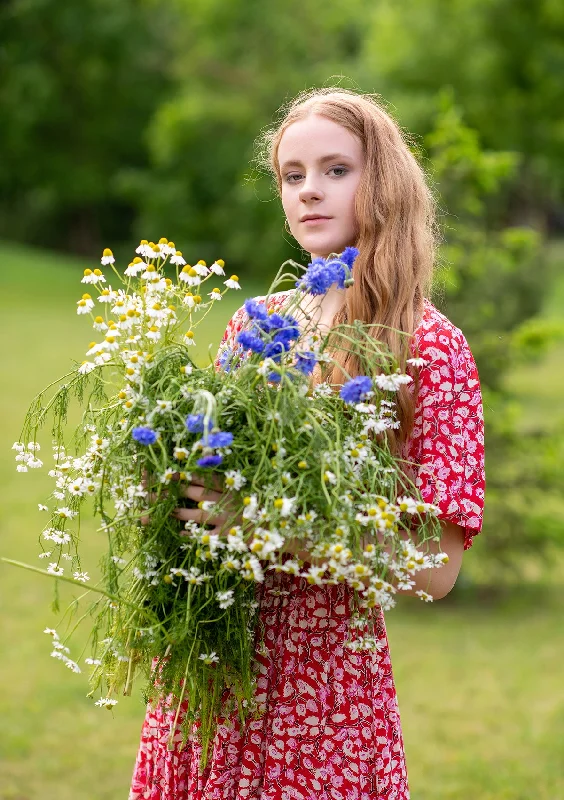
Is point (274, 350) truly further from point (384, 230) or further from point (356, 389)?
point (384, 230)

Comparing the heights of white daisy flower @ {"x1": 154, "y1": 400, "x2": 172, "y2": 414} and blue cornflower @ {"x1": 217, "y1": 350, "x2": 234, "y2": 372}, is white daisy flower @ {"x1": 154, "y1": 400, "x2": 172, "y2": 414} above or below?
below

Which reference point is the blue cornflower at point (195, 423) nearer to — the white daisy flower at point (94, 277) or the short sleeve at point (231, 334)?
the short sleeve at point (231, 334)

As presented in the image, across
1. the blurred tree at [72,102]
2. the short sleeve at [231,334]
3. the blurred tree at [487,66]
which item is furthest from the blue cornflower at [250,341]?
the blurred tree at [72,102]

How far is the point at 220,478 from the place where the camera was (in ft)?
6.02

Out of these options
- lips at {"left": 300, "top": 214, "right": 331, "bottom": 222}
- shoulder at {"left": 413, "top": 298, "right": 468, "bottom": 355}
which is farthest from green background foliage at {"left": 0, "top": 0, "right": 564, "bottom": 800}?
shoulder at {"left": 413, "top": 298, "right": 468, "bottom": 355}

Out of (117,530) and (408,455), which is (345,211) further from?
(117,530)

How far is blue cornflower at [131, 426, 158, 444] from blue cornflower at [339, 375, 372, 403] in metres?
0.32

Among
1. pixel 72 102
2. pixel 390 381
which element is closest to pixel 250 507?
pixel 390 381

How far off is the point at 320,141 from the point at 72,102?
33273 mm

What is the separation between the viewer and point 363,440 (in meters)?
1.83

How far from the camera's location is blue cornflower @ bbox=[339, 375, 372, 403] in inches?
69.4

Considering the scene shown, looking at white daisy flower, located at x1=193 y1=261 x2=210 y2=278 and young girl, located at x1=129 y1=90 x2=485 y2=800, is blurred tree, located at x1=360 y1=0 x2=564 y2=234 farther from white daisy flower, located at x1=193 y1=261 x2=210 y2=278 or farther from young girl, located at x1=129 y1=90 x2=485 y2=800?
white daisy flower, located at x1=193 y1=261 x2=210 y2=278

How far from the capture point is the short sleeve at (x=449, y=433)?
1985mm

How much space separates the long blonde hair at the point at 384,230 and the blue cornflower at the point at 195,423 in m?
0.38
